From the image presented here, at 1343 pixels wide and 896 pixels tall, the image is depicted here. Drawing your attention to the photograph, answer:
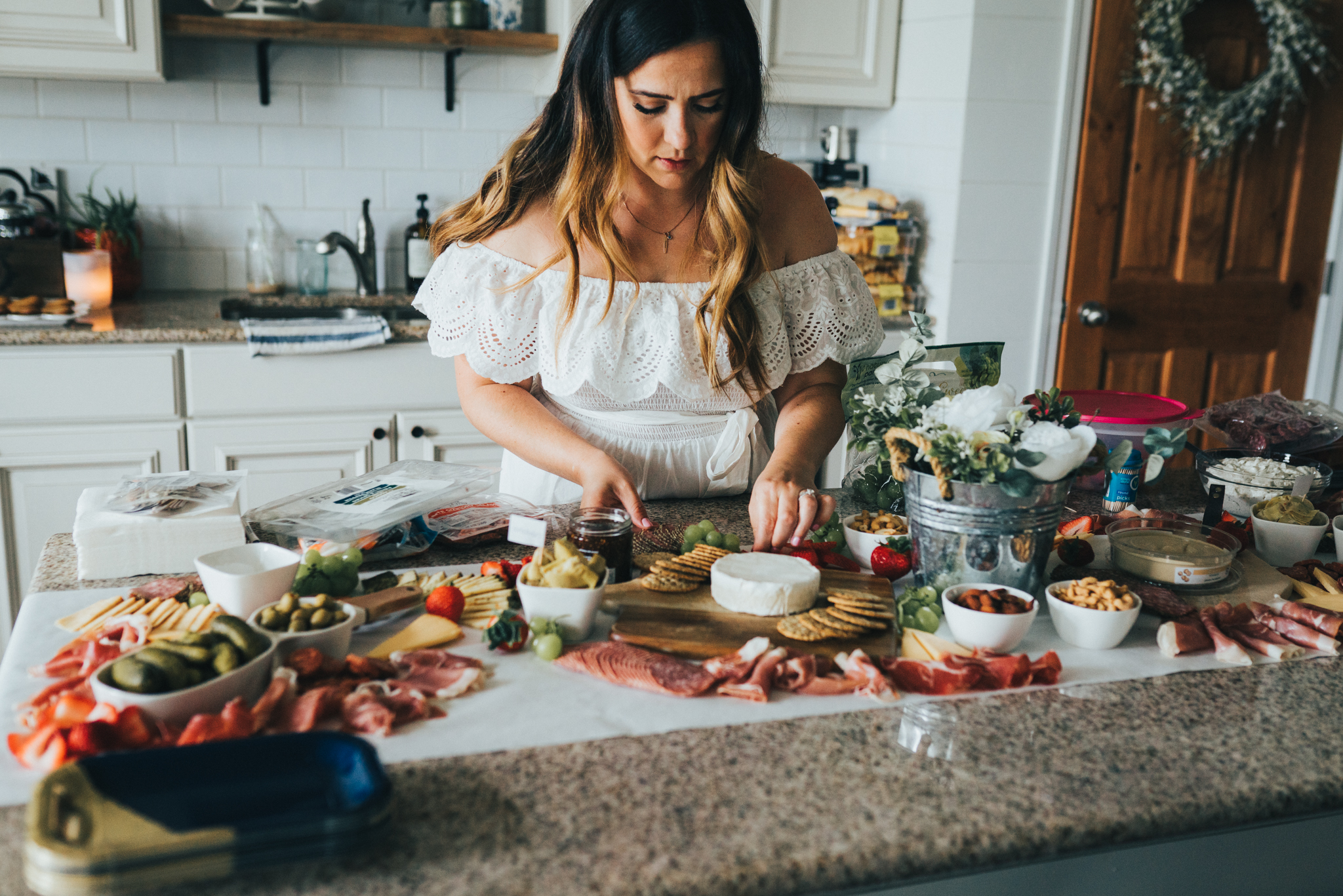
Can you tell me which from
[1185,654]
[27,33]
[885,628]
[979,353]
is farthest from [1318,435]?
[27,33]

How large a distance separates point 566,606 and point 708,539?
0.92 ft

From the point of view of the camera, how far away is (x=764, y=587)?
3.68 feet

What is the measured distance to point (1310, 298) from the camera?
3.24 meters

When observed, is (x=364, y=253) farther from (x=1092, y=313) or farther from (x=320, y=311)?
(x=1092, y=313)

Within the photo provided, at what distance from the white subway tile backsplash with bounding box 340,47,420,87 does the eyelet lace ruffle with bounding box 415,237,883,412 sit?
1.62 m

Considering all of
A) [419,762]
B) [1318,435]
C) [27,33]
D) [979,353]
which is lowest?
[419,762]

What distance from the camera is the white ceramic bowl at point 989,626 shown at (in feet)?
3.47

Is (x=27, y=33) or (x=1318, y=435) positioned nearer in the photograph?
(x=1318, y=435)

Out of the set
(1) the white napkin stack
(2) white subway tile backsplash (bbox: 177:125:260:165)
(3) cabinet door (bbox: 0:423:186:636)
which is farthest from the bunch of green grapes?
(2) white subway tile backsplash (bbox: 177:125:260:165)

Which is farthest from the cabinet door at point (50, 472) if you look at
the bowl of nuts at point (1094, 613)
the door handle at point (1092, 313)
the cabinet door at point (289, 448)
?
the door handle at point (1092, 313)

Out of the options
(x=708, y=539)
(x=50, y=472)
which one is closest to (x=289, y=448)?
(x=50, y=472)

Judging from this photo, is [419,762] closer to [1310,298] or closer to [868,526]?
[868,526]

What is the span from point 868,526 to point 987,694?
0.37 meters

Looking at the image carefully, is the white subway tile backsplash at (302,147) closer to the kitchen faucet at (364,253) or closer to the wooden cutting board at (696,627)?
the kitchen faucet at (364,253)
